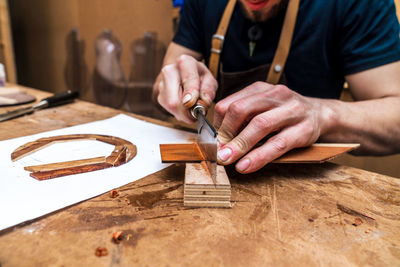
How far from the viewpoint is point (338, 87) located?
49.4 inches

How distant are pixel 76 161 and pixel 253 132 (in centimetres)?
44

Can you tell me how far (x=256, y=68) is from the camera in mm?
1180

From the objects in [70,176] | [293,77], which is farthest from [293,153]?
[293,77]

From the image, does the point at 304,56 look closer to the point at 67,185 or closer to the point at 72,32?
the point at 67,185

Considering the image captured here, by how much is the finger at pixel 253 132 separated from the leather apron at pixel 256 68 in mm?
538

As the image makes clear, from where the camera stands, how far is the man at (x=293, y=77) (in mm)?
634

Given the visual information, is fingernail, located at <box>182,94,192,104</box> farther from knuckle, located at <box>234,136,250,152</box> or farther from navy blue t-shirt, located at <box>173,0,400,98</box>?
navy blue t-shirt, located at <box>173,0,400,98</box>

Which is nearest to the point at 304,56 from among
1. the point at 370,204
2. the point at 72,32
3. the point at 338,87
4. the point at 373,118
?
the point at 338,87

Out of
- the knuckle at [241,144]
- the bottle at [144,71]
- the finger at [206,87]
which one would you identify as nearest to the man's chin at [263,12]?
the finger at [206,87]

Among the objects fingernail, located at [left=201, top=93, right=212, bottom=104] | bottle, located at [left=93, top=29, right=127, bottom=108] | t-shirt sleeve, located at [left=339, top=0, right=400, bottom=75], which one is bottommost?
bottle, located at [left=93, top=29, right=127, bottom=108]

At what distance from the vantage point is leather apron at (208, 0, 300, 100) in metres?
1.09

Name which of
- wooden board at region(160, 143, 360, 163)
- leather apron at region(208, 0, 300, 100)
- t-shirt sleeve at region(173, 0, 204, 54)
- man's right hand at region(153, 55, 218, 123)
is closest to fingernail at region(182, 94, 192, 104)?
man's right hand at region(153, 55, 218, 123)

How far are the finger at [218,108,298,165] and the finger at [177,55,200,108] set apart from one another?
21 cm

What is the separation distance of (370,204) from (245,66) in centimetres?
88
